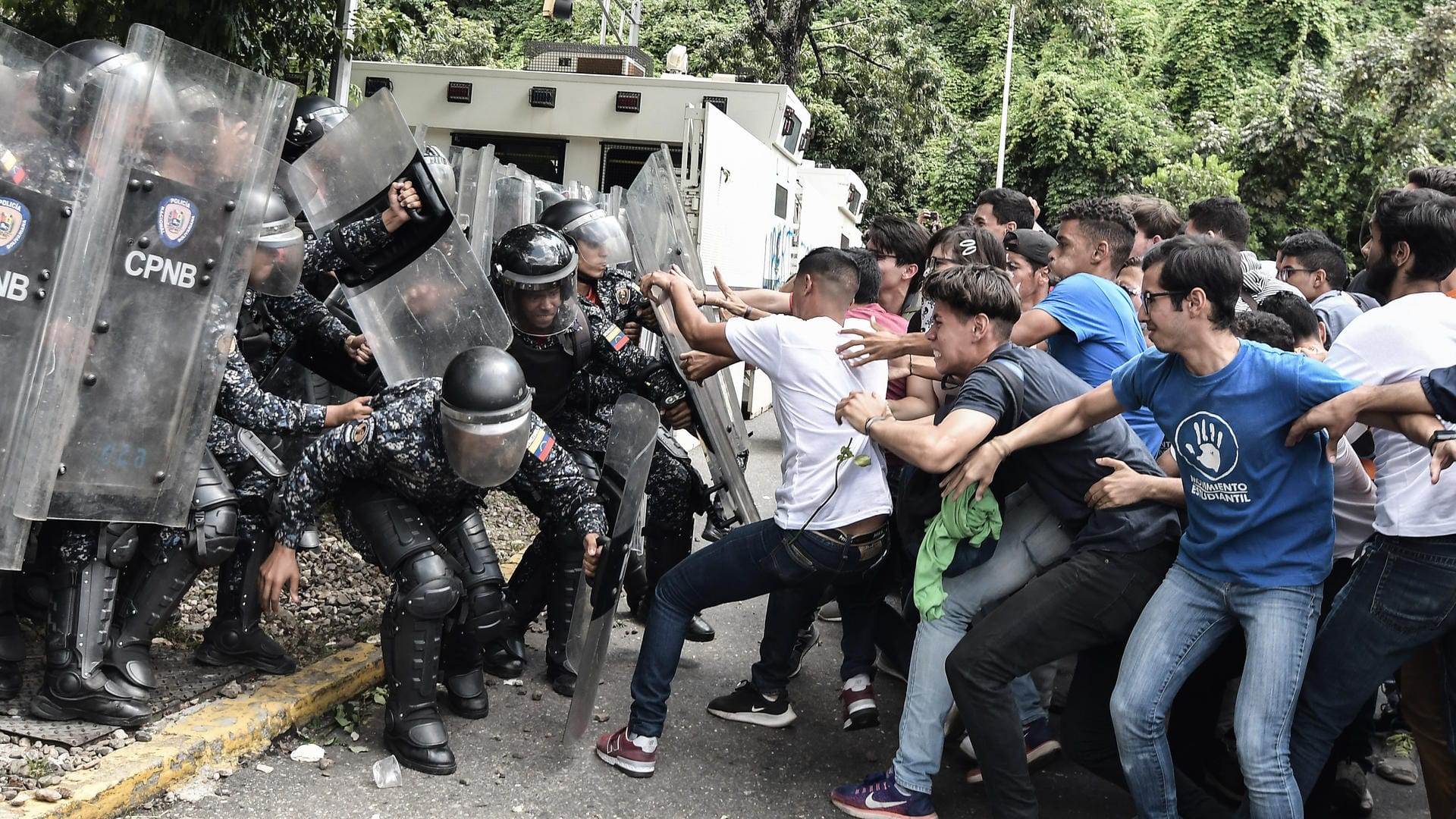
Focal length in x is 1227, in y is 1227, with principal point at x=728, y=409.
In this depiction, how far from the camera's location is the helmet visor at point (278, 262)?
431 cm

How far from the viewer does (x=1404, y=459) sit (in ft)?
10.7

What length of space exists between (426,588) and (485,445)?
1.67 feet

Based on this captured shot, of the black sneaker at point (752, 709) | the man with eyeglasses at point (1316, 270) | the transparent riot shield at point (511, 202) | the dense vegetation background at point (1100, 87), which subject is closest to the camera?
the black sneaker at point (752, 709)

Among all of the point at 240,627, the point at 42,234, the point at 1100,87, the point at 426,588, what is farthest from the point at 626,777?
the point at 1100,87

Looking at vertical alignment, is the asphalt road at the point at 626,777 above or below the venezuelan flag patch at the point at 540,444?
below

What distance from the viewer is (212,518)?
412cm

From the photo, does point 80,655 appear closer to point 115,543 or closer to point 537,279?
point 115,543

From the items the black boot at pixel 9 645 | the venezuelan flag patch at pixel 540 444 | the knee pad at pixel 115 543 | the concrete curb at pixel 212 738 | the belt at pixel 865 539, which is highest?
the venezuelan flag patch at pixel 540 444

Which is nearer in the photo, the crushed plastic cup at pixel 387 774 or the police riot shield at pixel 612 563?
the crushed plastic cup at pixel 387 774

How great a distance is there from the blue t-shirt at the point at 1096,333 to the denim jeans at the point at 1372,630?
111cm

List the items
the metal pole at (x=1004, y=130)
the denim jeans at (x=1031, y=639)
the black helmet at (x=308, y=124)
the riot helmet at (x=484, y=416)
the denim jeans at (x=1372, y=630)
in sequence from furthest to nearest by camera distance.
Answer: the metal pole at (x=1004, y=130) < the black helmet at (x=308, y=124) < the riot helmet at (x=484, y=416) < the denim jeans at (x=1031, y=639) < the denim jeans at (x=1372, y=630)

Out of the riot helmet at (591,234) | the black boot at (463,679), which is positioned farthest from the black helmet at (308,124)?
the black boot at (463,679)

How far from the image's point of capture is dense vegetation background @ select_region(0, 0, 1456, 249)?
2231cm

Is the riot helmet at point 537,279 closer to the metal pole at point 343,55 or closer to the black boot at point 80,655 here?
the black boot at point 80,655
